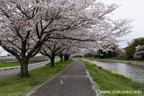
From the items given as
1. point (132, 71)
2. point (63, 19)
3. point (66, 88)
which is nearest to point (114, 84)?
point (66, 88)

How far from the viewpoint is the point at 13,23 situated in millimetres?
10328

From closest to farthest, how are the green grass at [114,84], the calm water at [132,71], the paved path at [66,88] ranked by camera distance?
the paved path at [66,88]
the green grass at [114,84]
the calm water at [132,71]

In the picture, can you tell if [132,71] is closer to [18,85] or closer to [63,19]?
[63,19]

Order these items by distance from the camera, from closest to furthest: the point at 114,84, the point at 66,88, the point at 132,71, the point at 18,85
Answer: the point at 66,88
the point at 18,85
the point at 114,84
the point at 132,71

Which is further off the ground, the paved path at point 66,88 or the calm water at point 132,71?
the paved path at point 66,88

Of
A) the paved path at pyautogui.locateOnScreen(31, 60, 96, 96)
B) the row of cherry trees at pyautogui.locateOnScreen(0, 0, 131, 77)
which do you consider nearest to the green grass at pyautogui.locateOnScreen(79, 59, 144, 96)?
the paved path at pyautogui.locateOnScreen(31, 60, 96, 96)

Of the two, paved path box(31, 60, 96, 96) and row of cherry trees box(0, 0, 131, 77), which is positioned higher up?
row of cherry trees box(0, 0, 131, 77)

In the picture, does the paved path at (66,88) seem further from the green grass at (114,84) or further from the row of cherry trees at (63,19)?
the row of cherry trees at (63,19)

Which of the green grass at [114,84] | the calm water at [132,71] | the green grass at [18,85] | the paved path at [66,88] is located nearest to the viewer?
the paved path at [66,88]

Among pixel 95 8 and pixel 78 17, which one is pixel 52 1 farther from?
pixel 95 8

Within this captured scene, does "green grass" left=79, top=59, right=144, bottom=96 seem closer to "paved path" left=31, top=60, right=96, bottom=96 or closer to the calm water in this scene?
"paved path" left=31, top=60, right=96, bottom=96

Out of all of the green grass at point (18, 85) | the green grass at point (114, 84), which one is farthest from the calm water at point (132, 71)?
the green grass at point (18, 85)

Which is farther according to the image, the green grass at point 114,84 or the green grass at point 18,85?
the green grass at point 114,84

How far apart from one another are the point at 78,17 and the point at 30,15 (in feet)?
15.0
